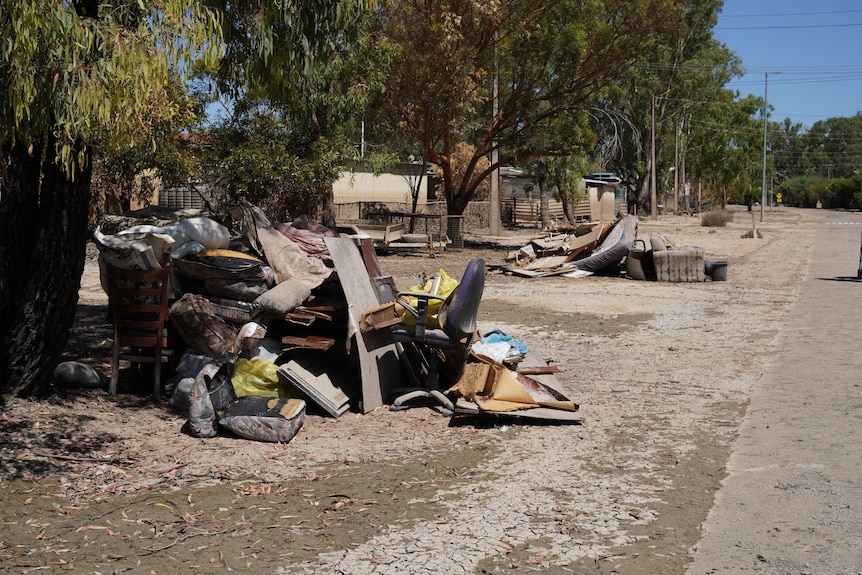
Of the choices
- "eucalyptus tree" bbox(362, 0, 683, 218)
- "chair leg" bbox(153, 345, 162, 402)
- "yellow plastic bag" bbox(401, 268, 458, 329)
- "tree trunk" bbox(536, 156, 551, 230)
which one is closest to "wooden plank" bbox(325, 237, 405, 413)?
"yellow plastic bag" bbox(401, 268, 458, 329)

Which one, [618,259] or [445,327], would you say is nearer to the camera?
[445,327]

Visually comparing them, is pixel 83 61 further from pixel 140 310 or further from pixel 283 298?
pixel 283 298

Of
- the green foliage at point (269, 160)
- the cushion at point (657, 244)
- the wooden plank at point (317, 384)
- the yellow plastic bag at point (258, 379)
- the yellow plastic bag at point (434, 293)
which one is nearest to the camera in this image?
the wooden plank at point (317, 384)

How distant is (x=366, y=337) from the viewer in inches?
304

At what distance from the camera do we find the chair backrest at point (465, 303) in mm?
7324

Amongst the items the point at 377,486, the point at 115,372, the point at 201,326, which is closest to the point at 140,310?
the point at 201,326

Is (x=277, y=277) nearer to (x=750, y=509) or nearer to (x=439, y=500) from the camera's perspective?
(x=439, y=500)

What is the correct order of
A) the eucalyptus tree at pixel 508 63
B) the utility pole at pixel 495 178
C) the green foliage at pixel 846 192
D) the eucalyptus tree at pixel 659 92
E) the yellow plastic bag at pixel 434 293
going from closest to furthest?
the yellow plastic bag at pixel 434 293 → the eucalyptus tree at pixel 508 63 → the utility pole at pixel 495 178 → the eucalyptus tree at pixel 659 92 → the green foliage at pixel 846 192

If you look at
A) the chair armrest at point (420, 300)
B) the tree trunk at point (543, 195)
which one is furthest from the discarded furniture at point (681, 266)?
the tree trunk at point (543, 195)

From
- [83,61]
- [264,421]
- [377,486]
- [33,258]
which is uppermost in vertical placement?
[83,61]

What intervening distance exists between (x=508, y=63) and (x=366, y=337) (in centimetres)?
2049

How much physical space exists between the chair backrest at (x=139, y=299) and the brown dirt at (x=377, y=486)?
59 cm

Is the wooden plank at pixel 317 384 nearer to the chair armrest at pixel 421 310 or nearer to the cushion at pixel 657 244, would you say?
the chair armrest at pixel 421 310

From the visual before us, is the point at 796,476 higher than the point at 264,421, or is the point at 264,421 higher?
the point at 264,421
